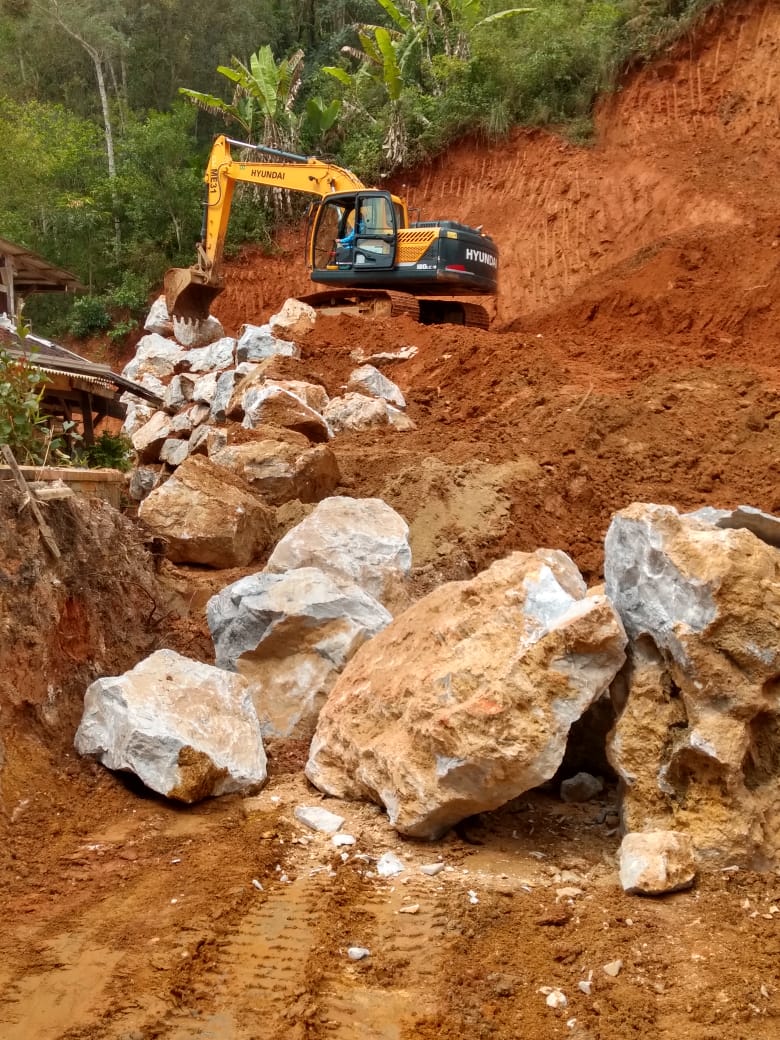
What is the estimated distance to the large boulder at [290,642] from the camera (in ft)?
20.6

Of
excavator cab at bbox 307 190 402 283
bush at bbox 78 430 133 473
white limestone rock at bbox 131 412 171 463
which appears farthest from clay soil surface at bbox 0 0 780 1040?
excavator cab at bbox 307 190 402 283

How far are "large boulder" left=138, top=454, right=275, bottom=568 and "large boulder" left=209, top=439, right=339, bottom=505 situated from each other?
92 centimetres

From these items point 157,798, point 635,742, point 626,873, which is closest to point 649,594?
point 635,742

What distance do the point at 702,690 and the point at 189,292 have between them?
15.4m

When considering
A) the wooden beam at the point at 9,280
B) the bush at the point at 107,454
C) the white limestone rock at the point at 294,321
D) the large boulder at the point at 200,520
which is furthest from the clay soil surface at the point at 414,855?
the wooden beam at the point at 9,280

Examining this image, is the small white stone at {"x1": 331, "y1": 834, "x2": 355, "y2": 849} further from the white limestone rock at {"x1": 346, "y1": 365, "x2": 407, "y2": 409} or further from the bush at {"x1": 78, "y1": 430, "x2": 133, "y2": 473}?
the white limestone rock at {"x1": 346, "y1": 365, "x2": 407, "y2": 409}

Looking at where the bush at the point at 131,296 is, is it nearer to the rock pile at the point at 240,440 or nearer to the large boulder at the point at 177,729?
the rock pile at the point at 240,440

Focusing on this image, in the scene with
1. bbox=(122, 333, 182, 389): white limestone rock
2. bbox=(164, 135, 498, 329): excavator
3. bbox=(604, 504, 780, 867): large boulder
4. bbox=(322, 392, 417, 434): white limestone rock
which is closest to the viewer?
bbox=(604, 504, 780, 867): large boulder

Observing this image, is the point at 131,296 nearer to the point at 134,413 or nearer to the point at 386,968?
the point at 134,413

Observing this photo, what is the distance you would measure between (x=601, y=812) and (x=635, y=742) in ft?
2.32

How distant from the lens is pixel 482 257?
57.7 feet

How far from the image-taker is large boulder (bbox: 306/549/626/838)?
14.7 feet

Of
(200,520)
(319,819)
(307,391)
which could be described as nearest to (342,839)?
(319,819)

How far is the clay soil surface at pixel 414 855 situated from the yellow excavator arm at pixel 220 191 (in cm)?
542
